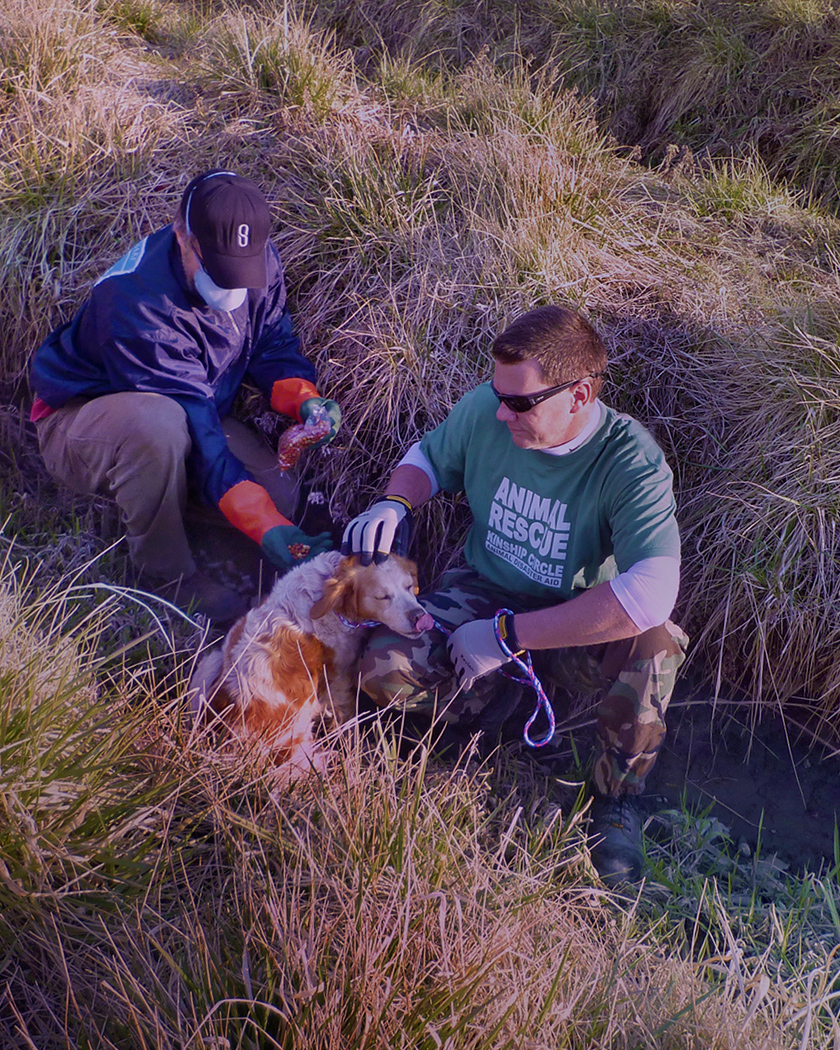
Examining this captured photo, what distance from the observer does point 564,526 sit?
10.6ft

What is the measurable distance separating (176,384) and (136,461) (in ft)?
1.43

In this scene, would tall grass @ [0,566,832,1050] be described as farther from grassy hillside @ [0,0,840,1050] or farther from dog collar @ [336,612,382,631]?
dog collar @ [336,612,382,631]

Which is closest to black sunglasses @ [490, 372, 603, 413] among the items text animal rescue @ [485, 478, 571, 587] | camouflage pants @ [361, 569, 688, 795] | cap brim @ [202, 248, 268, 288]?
text animal rescue @ [485, 478, 571, 587]

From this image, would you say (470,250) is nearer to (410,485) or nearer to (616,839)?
(410,485)

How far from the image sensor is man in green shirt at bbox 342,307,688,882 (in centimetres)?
294

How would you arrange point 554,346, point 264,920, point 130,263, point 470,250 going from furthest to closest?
point 470,250 < point 130,263 < point 554,346 < point 264,920

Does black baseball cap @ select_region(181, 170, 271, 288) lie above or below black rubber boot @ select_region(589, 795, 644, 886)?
above

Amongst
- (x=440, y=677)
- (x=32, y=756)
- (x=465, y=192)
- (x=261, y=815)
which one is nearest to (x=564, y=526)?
(x=440, y=677)

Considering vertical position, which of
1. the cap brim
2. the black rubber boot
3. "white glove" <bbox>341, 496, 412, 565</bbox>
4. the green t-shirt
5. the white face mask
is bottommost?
the black rubber boot

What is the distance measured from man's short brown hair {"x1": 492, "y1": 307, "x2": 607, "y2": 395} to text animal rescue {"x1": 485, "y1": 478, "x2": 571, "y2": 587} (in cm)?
56

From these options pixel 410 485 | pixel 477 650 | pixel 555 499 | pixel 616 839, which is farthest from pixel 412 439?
pixel 616 839

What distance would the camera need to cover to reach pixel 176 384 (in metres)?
3.96

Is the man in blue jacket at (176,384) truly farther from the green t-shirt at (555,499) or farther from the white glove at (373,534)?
the green t-shirt at (555,499)

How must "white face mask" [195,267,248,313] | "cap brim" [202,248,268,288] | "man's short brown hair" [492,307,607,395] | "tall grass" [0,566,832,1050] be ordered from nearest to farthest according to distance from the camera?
"tall grass" [0,566,832,1050] → "man's short brown hair" [492,307,607,395] → "cap brim" [202,248,268,288] → "white face mask" [195,267,248,313]
